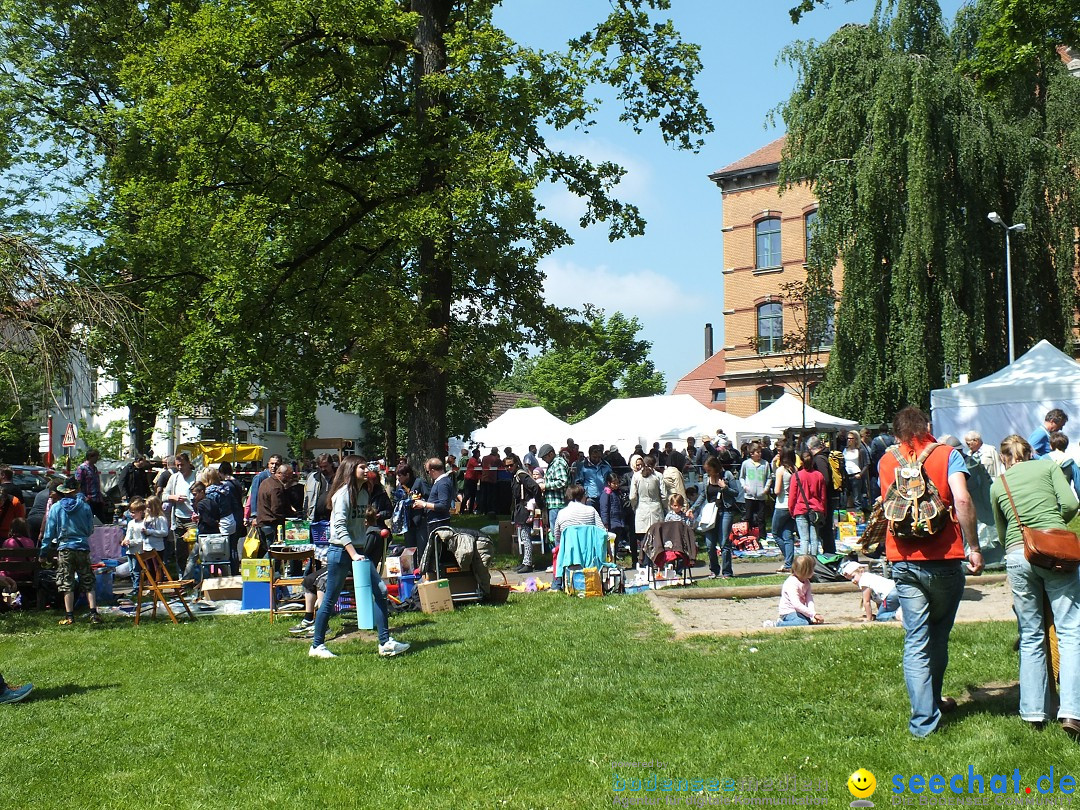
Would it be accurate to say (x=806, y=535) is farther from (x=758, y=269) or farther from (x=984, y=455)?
(x=758, y=269)

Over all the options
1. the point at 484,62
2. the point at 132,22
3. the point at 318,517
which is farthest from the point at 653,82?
the point at 132,22

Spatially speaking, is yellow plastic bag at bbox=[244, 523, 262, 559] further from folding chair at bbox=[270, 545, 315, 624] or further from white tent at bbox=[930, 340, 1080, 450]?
white tent at bbox=[930, 340, 1080, 450]

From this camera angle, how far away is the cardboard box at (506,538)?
19.5 m

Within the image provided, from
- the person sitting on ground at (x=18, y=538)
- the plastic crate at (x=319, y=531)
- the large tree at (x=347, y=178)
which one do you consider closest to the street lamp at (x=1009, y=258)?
the large tree at (x=347, y=178)

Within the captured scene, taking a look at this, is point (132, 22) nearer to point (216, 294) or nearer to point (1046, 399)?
point (216, 294)

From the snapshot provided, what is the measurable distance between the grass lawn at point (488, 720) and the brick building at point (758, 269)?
129 ft

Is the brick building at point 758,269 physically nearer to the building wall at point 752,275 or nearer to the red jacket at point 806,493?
the building wall at point 752,275

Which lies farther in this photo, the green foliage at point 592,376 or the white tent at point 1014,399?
the green foliage at point 592,376

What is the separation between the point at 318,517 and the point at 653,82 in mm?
11010

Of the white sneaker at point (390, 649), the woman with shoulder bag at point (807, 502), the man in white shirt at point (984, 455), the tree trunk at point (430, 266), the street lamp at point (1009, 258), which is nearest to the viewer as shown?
the white sneaker at point (390, 649)

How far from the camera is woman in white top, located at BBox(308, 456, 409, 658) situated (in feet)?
32.0

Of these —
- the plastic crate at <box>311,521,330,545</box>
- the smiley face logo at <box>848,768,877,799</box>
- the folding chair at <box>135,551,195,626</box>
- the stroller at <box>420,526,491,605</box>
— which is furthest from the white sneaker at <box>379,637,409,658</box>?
the smiley face logo at <box>848,768,877,799</box>

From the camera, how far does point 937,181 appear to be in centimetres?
2812

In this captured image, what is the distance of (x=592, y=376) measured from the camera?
3206 inches
